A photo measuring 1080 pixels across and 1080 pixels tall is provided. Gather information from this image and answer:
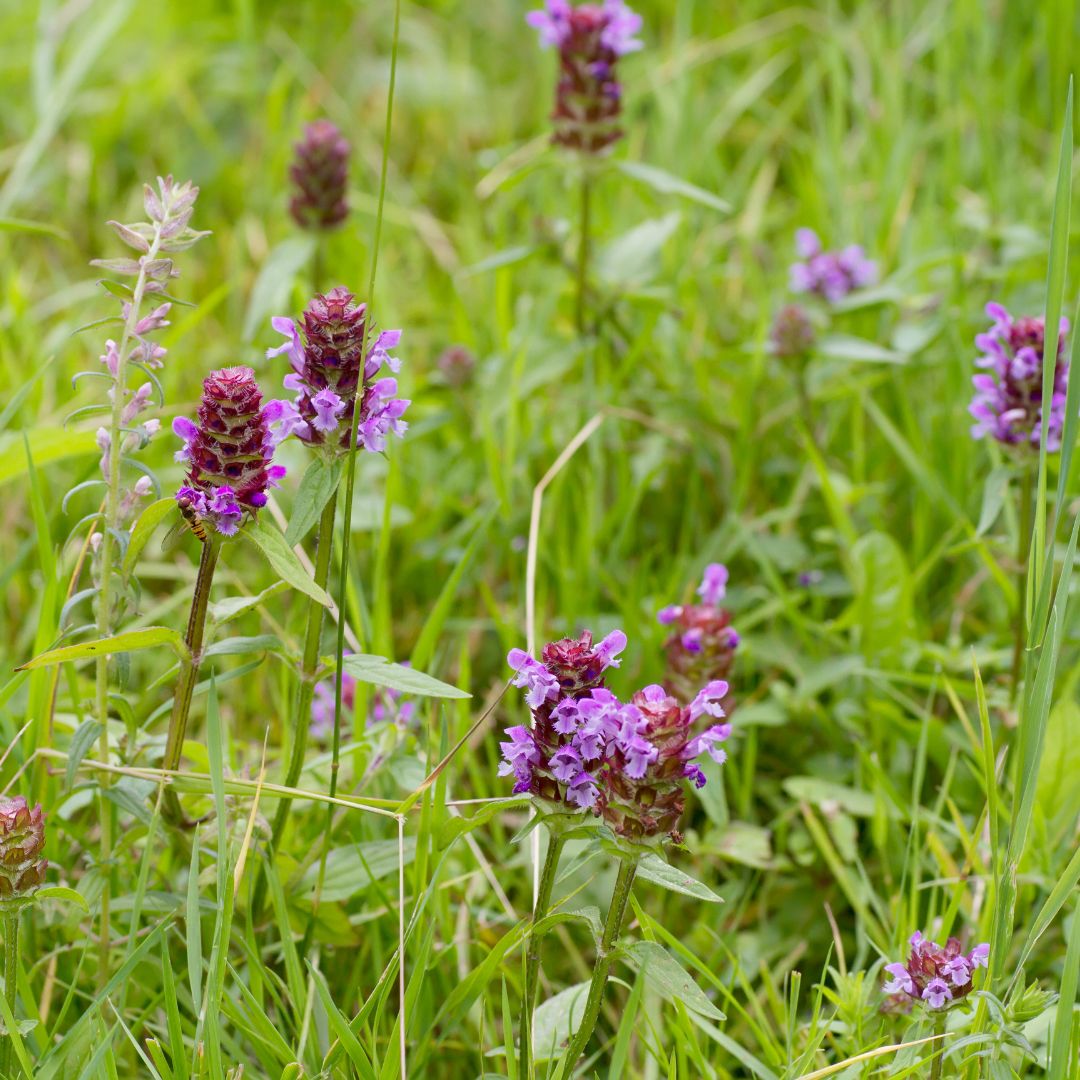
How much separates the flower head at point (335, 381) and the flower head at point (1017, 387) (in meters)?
1.07

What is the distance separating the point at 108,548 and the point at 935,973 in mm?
1156

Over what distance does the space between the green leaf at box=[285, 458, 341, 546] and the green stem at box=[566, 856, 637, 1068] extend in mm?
541

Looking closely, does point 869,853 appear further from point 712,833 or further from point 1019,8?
point 1019,8

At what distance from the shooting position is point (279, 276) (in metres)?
2.94

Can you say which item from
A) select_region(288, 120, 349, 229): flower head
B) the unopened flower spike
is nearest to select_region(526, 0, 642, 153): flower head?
select_region(288, 120, 349, 229): flower head

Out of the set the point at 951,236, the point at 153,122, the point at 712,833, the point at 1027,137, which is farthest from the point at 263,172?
the point at 712,833

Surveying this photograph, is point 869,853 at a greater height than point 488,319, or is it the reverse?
point 488,319

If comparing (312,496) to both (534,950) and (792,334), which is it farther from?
(792,334)

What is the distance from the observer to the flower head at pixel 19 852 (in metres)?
1.52

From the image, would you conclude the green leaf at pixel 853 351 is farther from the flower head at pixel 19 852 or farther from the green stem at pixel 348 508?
the flower head at pixel 19 852

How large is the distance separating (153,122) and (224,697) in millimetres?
2615

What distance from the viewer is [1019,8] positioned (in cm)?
430

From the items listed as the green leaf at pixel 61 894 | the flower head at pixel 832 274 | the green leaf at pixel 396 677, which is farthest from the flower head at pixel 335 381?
the flower head at pixel 832 274

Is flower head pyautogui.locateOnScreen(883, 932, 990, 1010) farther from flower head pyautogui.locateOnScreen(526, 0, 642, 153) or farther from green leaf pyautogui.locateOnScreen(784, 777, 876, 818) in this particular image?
flower head pyautogui.locateOnScreen(526, 0, 642, 153)
